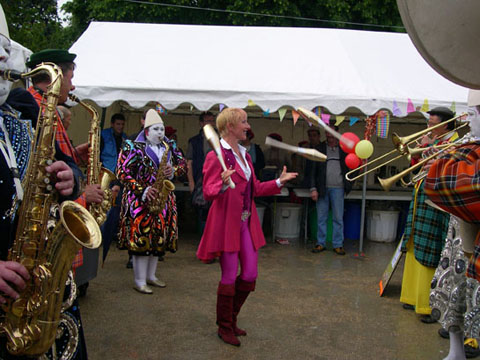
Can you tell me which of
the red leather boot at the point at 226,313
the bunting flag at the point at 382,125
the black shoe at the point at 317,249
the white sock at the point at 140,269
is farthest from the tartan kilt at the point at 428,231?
the black shoe at the point at 317,249

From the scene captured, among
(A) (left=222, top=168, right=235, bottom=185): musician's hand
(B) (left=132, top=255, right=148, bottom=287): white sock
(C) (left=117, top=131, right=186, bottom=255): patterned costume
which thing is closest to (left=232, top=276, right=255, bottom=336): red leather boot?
(A) (left=222, top=168, right=235, bottom=185): musician's hand

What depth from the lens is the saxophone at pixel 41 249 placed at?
6.05 ft

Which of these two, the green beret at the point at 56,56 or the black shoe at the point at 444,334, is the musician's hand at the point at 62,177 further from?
the black shoe at the point at 444,334

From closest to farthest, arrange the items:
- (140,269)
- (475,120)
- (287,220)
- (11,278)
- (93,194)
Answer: (11,278)
(475,120)
(93,194)
(140,269)
(287,220)

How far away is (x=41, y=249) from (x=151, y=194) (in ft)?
10.2

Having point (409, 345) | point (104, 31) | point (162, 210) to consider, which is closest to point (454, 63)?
point (409, 345)

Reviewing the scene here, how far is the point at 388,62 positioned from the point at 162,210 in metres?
4.96

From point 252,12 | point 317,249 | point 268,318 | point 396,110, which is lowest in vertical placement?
point 268,318

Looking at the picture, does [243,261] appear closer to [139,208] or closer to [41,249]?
[139,208]

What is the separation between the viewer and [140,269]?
5.32 m

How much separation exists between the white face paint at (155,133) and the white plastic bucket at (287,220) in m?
3.71

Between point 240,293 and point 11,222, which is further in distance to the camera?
point 240,293

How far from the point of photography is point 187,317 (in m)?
4.62

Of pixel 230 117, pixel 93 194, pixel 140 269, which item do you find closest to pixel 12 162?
pixel 93 194
